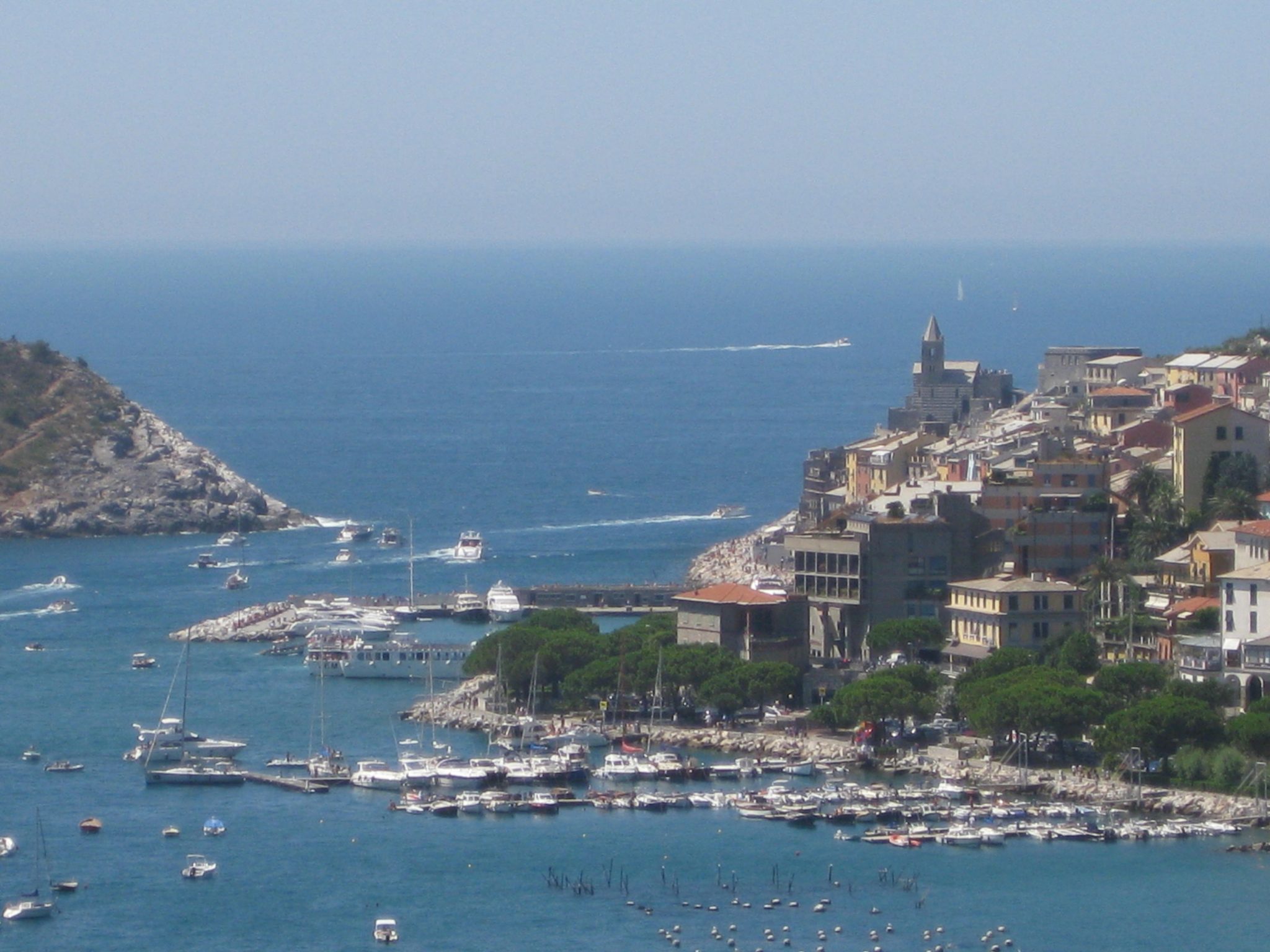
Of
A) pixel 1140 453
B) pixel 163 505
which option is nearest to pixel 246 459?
→ pixel 163 505

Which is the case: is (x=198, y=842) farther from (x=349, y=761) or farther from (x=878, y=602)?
(x=878, y=602)

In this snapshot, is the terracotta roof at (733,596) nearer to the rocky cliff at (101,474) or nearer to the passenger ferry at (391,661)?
the passenger ferry at (391,661)

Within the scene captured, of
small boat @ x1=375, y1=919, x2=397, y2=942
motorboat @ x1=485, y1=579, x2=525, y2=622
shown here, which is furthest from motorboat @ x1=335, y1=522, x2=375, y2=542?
small boat @ x1=375, y1=919, x2=397, y2=942

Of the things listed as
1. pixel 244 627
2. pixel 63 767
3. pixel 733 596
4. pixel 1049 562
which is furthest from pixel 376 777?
pixel 244 627

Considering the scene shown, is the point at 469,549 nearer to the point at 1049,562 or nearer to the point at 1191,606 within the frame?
the point at 1049,562

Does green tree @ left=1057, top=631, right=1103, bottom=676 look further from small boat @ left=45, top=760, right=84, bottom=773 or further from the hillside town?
small boat @ left=45, top=760, right=84, bottom=773

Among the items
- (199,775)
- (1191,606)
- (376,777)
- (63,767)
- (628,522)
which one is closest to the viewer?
(376,777)
